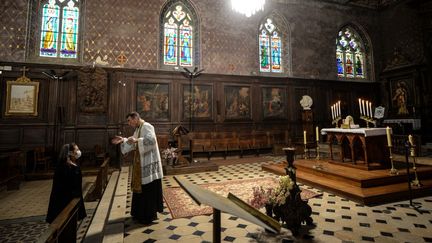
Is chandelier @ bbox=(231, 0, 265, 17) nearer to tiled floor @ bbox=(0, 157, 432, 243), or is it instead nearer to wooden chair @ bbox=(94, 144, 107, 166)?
tiled floor @ bbox=(0, 157, 432, 243)

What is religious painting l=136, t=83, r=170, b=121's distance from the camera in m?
10.7

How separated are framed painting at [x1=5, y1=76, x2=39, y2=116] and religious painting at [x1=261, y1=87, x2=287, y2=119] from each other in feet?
36.4

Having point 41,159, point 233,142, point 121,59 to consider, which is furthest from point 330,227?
point 121,59

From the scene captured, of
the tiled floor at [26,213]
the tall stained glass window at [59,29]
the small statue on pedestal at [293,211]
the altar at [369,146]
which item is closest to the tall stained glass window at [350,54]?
the altar at [369,146]

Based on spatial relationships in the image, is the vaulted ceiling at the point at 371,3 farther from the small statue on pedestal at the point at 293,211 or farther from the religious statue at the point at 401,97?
the small statue on pedestal at the point at 293,211

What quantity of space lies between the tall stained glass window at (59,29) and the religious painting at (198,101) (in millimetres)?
5691

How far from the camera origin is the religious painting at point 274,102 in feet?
41.4

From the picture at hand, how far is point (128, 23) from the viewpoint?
35.6ft

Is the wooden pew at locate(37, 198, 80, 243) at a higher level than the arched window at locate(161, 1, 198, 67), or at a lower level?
lower

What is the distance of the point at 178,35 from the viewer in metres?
12.0

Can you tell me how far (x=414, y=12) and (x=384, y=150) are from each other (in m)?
13.0

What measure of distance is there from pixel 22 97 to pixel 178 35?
25.4 feet

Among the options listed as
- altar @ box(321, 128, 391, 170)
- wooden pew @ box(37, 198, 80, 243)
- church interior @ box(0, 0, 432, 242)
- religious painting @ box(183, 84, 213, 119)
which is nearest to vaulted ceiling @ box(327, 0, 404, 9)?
church interior @ box(0, 0, 432, 242)

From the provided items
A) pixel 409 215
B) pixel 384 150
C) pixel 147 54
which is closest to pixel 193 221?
pixel 409 215
